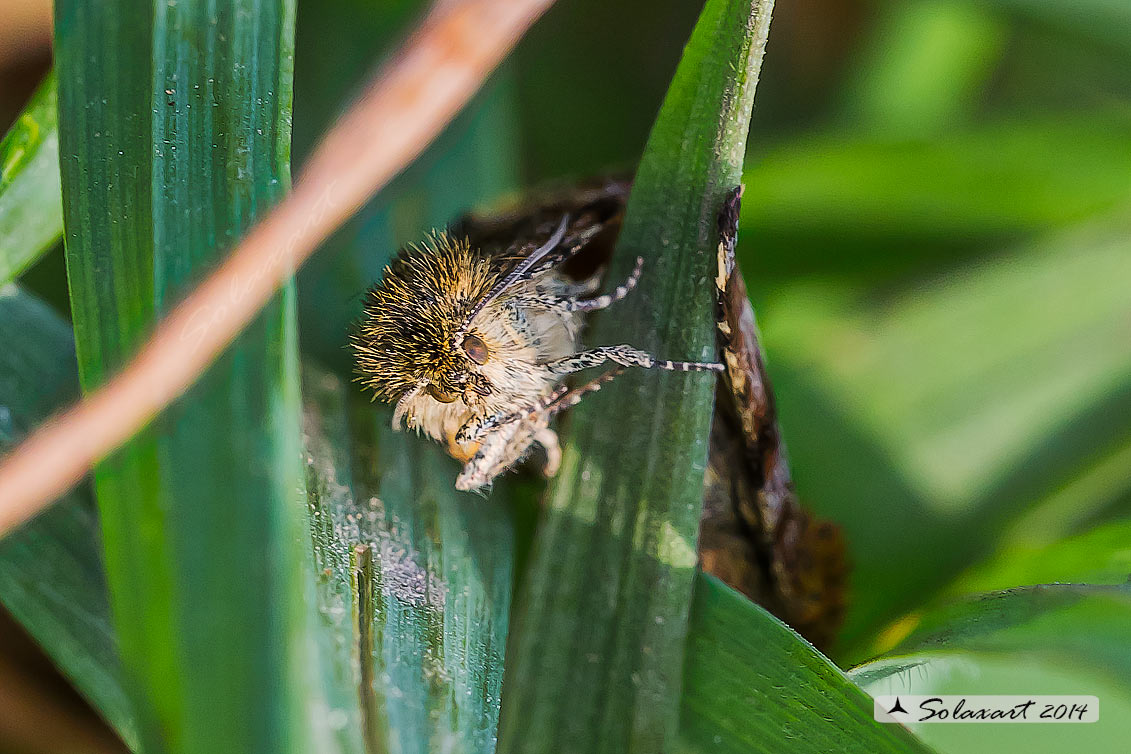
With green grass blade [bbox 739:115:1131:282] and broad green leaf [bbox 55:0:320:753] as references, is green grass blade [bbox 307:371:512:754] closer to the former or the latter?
broad green leaf [bbox 55:0:320:753]

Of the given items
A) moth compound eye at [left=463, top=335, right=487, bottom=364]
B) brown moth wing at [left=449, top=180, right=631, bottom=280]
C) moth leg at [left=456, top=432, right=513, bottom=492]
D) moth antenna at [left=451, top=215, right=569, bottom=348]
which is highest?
brown moth wing at [left=449, top=180, right=631, bottom=280]

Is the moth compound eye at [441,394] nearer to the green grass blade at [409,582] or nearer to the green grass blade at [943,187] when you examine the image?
the green grass blade at [409,582]

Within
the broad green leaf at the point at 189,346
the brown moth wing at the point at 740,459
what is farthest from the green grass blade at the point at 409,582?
the brown moth wing at the point at 740,459

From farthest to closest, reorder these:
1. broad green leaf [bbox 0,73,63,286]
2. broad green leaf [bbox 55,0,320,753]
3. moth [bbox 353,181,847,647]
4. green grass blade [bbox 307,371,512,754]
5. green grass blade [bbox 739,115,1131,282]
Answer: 1. green grass blade [bbox 739,115,1131,282]
2. moth [bbox 353,181,847,647]
3. broad green leaf [bbox 0,73,63,286]
4. green grass blade [bbox 307,371,512,754]
5. broad green leaf [bbox 55,0,320,753]

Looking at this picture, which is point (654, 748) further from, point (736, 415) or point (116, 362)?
point (116, 362)

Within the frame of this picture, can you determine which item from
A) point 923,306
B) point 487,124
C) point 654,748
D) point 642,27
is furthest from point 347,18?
point 654,748

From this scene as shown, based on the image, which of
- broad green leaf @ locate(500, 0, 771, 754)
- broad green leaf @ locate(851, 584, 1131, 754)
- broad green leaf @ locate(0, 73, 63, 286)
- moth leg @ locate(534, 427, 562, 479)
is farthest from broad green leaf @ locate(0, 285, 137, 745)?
broad green leaf @ locate(851, 584, 1131, 754)

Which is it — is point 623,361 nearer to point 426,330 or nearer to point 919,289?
point 426,330
